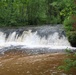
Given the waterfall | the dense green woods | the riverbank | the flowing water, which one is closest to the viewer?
the riverbank

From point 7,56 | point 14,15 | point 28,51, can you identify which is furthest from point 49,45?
point 14,15

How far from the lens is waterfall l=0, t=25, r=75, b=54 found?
19.0 m

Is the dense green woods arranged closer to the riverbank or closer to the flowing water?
the flowing water

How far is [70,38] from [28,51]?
317 centimetres

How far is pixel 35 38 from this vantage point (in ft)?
67.1

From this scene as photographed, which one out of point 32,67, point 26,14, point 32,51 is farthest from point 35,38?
point 26,14

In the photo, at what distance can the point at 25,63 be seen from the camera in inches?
482

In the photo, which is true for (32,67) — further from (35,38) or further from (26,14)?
(26,14)

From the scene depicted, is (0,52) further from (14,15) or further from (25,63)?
(14,15)

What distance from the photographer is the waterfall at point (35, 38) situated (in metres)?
19.0

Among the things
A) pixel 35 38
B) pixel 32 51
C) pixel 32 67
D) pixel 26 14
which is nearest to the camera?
pixel 32 67

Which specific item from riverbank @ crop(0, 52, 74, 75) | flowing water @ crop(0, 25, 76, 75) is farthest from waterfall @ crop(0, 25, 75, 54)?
riverbank @ crop(0, 52, 74, 75)

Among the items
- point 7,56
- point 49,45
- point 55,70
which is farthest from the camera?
point 49,45

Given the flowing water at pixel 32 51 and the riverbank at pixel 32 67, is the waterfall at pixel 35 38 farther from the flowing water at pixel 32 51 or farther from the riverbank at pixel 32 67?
the riverbank at pixel 32 67
